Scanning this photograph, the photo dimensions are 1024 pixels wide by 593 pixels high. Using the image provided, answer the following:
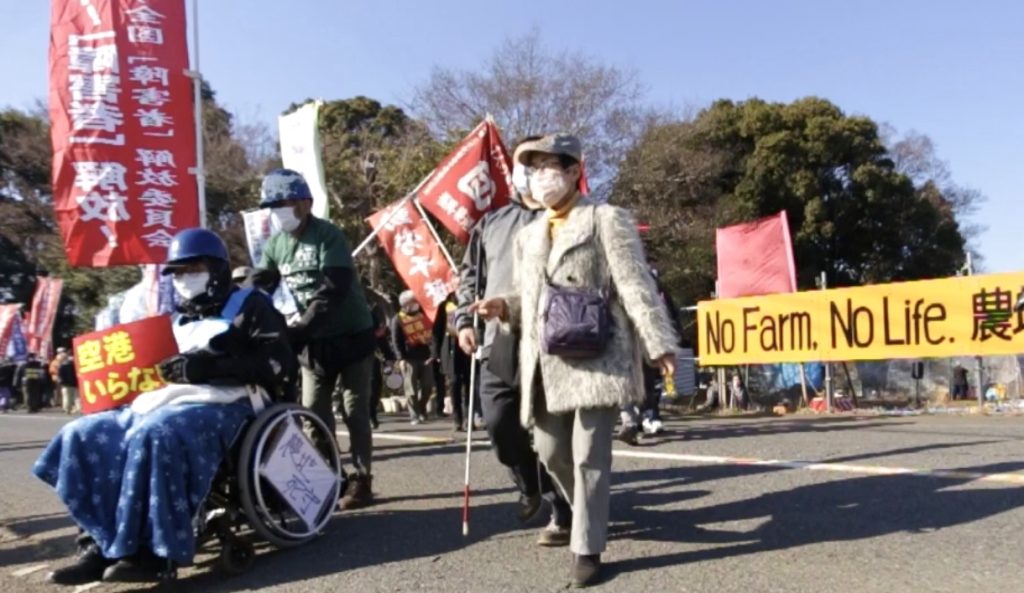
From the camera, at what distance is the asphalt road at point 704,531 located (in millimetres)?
3715

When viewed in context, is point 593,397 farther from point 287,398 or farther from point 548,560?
point 287,398

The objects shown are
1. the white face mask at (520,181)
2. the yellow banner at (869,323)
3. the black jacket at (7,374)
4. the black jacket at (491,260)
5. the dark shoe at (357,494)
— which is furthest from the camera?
the black jacket at (7,374)

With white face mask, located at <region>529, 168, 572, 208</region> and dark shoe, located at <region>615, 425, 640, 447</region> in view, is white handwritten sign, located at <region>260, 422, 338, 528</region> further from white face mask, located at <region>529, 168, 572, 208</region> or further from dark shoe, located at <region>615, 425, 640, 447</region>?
dark shoe, located at <region>615, 425, 640, 447</region>

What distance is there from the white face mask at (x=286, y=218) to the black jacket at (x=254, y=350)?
3.05 feet

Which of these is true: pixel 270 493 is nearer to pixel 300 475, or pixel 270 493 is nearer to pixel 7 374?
pixel 300 475

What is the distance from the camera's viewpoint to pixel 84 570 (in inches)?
153

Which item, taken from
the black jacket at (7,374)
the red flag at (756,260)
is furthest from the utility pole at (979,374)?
the black jacket at (7,374)

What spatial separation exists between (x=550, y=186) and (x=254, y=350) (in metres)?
1.62

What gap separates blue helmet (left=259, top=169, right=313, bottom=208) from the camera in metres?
5.44

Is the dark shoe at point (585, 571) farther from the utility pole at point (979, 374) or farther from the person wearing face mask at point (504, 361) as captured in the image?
the utility pole at point (979, 374)

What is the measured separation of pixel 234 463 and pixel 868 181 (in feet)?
95.1

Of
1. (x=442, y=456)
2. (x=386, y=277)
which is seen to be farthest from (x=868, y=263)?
(x=442, y=456)

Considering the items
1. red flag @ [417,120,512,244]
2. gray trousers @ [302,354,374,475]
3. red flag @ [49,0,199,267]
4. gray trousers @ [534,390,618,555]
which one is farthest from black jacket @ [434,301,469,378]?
gray trousers @ [534,390,618,555]

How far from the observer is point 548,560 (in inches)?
162
